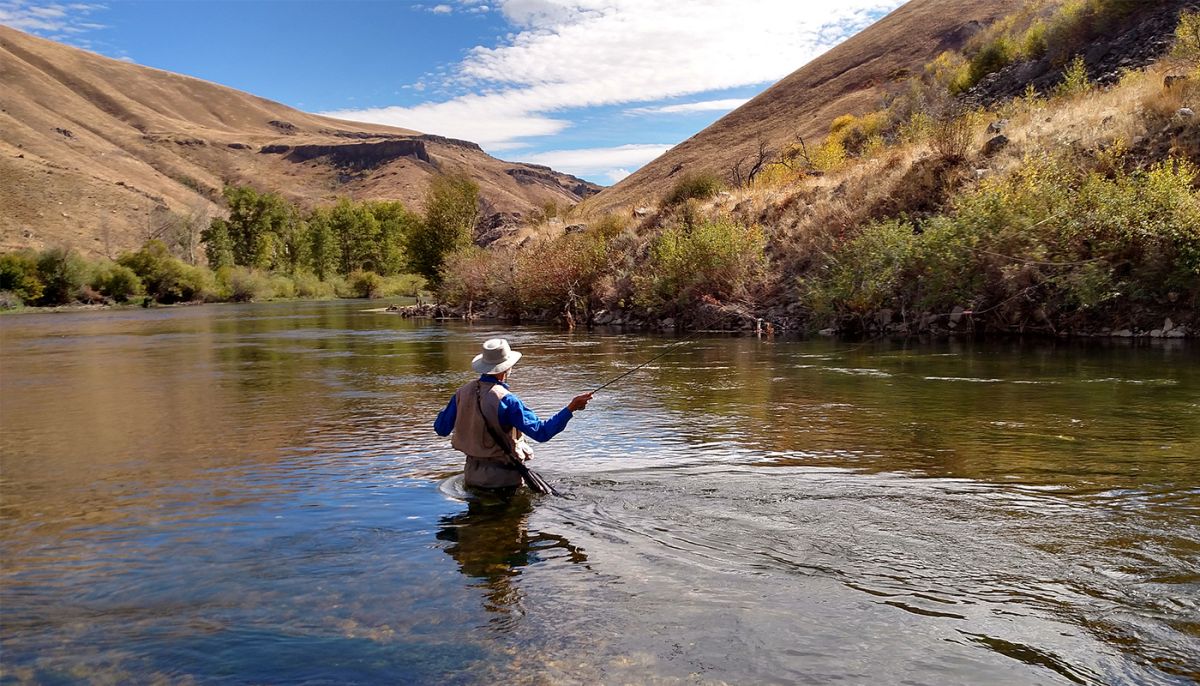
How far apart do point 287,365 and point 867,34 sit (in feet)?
290

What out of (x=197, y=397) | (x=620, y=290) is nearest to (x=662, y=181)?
(x=620, y=290)

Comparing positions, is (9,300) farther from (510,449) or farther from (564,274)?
(510,449)

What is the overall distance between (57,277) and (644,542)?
8085 centimetres

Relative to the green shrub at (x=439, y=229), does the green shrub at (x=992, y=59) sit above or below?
above

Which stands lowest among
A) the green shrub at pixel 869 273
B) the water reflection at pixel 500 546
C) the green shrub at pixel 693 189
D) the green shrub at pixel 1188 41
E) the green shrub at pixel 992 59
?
the water reflection at pixel 500 546

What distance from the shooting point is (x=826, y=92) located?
81625 mm

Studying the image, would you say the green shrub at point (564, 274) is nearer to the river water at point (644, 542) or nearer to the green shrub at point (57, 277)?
the river water at point (644, 542)

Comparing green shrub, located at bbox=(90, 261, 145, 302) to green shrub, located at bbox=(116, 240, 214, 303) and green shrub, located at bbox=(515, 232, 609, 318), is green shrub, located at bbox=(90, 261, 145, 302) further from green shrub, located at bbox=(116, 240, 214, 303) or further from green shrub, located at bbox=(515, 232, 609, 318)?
green shrub, located at bbox=(515, 232, 609, 318)

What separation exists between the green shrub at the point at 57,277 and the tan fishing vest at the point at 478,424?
78.1 meters

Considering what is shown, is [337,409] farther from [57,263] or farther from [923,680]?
[57,263]

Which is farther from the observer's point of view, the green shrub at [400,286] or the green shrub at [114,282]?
the green shrub at [400,286]

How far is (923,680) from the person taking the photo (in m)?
4.57

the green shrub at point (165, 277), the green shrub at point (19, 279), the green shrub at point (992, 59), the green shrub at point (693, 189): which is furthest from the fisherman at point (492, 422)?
the green shrub at point (165, 277)

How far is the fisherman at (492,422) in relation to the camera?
26.1 ft
